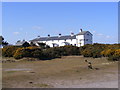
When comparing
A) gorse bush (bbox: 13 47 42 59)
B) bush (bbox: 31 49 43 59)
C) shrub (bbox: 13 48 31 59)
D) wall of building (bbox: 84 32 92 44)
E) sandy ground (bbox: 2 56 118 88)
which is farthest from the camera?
wall of building (bbox: 84 32 92 44)

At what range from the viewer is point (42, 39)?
225 ft

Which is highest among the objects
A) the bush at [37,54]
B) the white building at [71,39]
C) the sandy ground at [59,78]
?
the white building at [71,39]

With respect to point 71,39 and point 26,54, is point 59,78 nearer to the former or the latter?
point 26,54

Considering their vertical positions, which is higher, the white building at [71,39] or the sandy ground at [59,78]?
the white building at [71,39]

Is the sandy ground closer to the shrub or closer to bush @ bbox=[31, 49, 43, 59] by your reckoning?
the shrub

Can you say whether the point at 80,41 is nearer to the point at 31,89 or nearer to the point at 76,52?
the point at 76,52

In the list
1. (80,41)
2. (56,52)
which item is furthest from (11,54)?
(80,41)

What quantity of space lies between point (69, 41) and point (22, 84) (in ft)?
172

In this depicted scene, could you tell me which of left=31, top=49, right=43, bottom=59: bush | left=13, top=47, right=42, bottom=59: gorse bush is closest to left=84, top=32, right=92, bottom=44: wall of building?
left=31, top=49, right=43, bottom=59: bush

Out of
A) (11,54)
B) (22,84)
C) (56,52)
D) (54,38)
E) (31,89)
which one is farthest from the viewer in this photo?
(54,38)

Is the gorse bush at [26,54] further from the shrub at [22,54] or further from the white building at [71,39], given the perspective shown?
the white building at [71,39]

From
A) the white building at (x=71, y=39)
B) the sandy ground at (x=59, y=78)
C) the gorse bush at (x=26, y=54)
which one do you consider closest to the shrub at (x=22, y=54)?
the gorse bush at (x=26, y=54)

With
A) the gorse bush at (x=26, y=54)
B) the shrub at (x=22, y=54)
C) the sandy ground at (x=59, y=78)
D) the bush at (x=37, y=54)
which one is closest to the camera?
the sandy ground at (x=59, y=78)

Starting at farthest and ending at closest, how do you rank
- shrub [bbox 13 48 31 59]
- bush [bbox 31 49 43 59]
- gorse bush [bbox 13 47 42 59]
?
bush [bbox 31 49 43 59] < gorse bush [bbox 13 47 42 59] < shrub [bbox 13 48 31 59]
